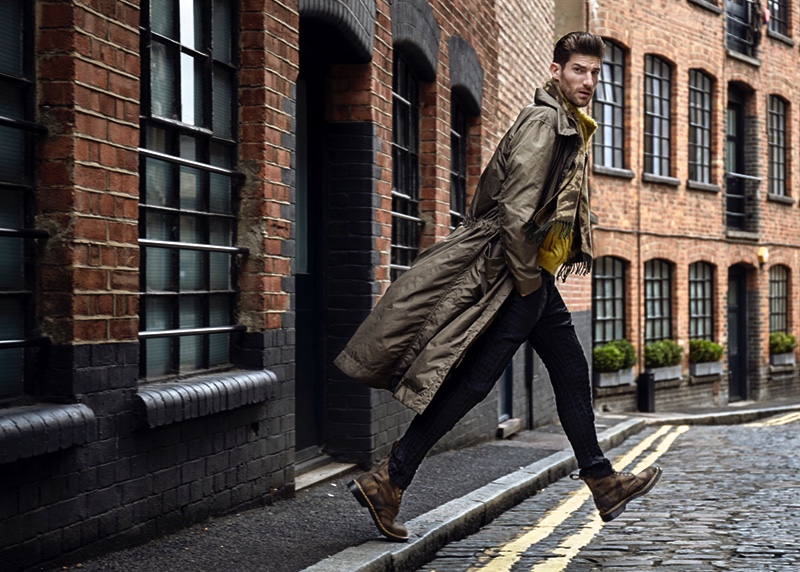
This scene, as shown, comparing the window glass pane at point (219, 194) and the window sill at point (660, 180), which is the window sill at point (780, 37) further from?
the window glass pane at point (219, 194)

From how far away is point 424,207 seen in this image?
10.7 meters

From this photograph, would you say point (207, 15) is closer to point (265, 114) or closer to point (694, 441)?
point (265, 114)

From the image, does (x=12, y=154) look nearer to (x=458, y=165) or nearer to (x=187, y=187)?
(x=187, y=187)

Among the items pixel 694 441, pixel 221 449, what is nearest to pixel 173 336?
pixel 221 449

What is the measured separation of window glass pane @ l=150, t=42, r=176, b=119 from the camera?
19.6 ft

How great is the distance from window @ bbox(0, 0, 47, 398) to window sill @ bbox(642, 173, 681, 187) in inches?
718

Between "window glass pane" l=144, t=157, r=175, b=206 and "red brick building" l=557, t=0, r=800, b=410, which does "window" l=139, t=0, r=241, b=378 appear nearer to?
"window glass pane" l=144, t=157, r=175, b=206

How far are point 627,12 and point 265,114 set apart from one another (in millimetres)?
16118

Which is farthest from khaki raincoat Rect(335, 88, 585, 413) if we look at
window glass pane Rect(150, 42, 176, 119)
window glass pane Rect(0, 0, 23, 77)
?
window glass pane Rect(0, 0, 23, 77)

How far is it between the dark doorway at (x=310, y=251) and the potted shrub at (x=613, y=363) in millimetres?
12708

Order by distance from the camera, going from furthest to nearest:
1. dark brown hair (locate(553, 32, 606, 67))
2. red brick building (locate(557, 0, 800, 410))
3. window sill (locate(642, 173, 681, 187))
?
window sill (locate(642, 173, 681, 187)) < red brick building (locate(557, 0, 800, 410)) < dark brown hair (locate(553, 32, 606, 67))

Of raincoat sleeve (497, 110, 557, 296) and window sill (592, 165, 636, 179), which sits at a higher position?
window sill (592, 165, 636, 179)

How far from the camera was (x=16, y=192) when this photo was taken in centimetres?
493

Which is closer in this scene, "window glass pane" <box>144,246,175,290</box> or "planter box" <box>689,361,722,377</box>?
"window glass pane" <box>144,246,175,290</box>
